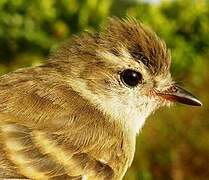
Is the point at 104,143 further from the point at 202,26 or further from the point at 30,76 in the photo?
the point at 202,26

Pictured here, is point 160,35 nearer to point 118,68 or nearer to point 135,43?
point 135,43

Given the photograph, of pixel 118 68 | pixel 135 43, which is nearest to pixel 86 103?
pixel 118 68

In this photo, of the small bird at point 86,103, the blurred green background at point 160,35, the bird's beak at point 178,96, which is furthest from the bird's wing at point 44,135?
the blurred green background at point 160,35

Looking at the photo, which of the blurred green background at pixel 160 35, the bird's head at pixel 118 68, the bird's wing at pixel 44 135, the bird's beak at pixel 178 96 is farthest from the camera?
the blurred green background at pixel 160 35

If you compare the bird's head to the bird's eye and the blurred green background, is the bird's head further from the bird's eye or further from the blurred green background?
the blurred green background

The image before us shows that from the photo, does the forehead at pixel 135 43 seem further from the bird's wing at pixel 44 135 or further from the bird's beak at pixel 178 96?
the bird's wing at pixel 44 135

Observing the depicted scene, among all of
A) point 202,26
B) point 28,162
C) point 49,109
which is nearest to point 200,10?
point 202,26

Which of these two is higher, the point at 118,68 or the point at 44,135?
the point at 118,68

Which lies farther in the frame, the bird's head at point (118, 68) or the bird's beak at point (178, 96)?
the bird's beak at point (178, 96)
